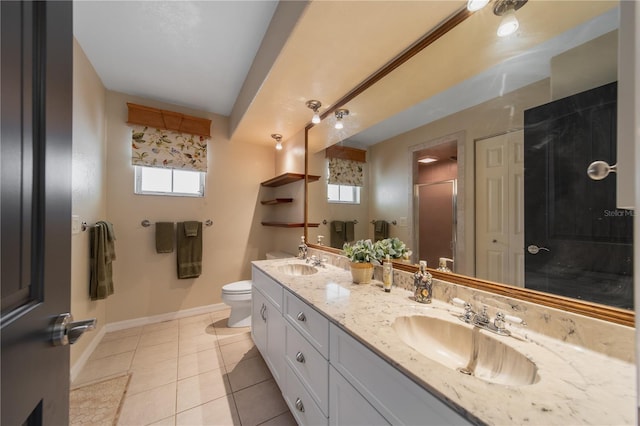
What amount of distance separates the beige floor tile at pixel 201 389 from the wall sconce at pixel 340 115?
2233 millimetres

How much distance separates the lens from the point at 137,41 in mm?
1783

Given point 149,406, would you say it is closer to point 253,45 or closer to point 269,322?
point 269,322

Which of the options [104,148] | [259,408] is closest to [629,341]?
[259,408]

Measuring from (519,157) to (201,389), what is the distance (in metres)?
2.35

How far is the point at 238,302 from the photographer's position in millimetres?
2518

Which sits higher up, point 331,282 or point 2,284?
point 2,284

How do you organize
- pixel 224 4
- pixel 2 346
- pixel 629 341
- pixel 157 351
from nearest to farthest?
pixel 2 346, pixel 629 341, pixel 224 4, pixel 157 351

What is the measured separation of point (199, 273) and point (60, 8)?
2.69 meters

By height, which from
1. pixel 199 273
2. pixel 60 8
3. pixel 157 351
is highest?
pixel 60 8

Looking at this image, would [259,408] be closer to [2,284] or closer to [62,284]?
[62,284]

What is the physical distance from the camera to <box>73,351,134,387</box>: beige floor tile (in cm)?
177

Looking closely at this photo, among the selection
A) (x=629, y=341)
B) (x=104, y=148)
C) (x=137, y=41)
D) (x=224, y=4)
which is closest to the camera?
(x=629, y=341)

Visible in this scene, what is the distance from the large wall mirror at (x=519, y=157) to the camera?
2.56ft

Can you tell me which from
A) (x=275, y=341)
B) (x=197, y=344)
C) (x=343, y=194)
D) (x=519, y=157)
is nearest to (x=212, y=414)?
(x=275, y=341)
